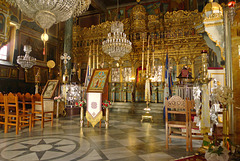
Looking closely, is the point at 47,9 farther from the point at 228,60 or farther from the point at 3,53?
the point at 3,53

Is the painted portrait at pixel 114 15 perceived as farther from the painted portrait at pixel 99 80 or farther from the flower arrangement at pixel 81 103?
the flower arrangement at pixel 81 103

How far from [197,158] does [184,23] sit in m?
10.2

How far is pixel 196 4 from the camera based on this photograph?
11805mm

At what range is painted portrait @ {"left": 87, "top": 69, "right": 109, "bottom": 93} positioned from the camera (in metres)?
5.03

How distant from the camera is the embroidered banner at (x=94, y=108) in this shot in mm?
4926

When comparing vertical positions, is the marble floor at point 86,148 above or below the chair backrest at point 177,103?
below

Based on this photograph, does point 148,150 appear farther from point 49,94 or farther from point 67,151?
point 49,94

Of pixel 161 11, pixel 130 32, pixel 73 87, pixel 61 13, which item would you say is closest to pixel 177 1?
pixel 161 11

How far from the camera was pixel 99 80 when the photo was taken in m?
5.19

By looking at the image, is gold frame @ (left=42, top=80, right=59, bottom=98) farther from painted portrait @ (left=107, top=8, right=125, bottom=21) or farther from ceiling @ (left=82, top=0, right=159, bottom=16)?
painted portrait @ (left=107, top=8, right=125, bottom=21)

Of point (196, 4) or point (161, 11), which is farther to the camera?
point (161, 11)

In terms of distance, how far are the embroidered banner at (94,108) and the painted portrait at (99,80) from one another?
6.5 inches

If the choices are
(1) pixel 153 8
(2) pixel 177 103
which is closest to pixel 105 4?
(1) pixel 153 8

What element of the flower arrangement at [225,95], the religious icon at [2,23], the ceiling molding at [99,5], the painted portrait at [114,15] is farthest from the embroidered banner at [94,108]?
the painted portrait at [114,15]
